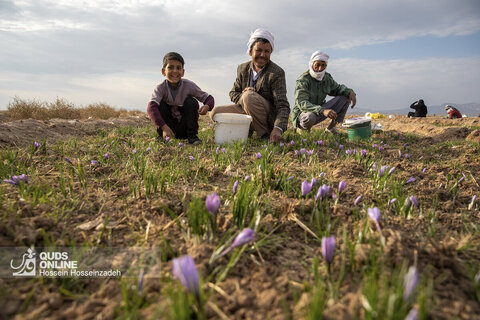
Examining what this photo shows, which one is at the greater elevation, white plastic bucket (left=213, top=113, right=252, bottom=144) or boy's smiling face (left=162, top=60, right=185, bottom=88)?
boy's smiling face (left=162, top=60, right=185, bottom=88)

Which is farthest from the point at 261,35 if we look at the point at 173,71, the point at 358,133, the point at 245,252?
the point at 245,252

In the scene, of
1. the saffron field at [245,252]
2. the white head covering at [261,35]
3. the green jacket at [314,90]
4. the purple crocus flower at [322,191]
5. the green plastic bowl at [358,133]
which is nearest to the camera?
the saffron field at [245,252]

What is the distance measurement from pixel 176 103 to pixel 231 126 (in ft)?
3.40

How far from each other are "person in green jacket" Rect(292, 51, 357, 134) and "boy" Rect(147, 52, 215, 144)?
6.42 ft

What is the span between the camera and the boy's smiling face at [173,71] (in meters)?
4.06

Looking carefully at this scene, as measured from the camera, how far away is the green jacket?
5.57m

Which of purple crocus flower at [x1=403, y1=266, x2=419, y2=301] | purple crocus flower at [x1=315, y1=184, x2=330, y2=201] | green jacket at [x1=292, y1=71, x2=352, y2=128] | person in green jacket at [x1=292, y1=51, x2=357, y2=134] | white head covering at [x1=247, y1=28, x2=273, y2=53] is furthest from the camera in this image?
green jacket at [x1=292, y1=71, x2=352, y2=128]

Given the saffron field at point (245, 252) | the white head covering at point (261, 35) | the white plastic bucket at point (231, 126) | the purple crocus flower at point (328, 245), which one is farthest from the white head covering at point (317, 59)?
the purple crocus flower at point (328, 245)

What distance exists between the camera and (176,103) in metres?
4.40

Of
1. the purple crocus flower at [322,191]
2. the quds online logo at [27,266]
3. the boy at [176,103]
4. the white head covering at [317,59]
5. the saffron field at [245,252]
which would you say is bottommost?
the quds online logo at [27,266]

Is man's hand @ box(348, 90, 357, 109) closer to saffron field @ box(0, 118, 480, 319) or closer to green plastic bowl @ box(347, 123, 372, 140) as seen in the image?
green plastic bowl @ box(347, 123, 372, 140)

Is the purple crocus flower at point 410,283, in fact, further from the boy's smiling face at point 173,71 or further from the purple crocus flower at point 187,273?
the boy's smiling face at point 173,71

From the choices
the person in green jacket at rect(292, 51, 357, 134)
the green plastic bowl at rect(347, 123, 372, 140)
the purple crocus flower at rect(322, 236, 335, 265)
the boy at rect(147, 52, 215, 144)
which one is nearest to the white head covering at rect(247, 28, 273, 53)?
the boy at rect(147, 52, 215, 144)

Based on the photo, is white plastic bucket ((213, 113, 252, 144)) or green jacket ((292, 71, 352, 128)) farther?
green jacket ((292, 71, 352, 128))
